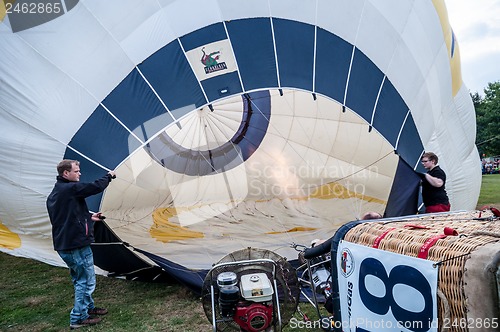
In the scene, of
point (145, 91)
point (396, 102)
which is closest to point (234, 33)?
point (145, 91)

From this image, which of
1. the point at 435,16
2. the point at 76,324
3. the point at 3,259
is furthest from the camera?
the point at 3,259

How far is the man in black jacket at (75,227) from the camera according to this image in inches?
113

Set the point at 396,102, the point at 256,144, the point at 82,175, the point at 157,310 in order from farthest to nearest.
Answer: the point at 256,144 → the point at 396,102 → the point at 82,175 → the point at 157,310

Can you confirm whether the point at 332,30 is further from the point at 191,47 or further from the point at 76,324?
the point at 76,324

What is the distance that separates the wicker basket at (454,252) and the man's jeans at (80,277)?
83.2 inches

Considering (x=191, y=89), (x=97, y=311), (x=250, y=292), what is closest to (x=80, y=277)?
(x=97, y=311)

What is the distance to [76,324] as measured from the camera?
2898mm

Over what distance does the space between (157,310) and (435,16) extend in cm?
435

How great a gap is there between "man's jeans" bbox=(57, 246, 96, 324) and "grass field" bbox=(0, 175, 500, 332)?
129mm

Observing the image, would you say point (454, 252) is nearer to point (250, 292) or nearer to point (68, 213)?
point (250, 292)

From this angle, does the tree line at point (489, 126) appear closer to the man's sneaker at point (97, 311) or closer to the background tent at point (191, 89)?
the background tent at point (191, 89)

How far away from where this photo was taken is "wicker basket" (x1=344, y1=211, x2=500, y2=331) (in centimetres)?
107

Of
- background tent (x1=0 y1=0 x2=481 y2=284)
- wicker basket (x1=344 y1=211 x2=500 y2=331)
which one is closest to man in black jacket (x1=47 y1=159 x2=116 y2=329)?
background tent (x1=0 y1=0 x2=481 y2=284)

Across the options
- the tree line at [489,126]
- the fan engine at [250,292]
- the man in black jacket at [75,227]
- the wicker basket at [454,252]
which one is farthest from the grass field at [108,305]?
the tree line at [489,126]
